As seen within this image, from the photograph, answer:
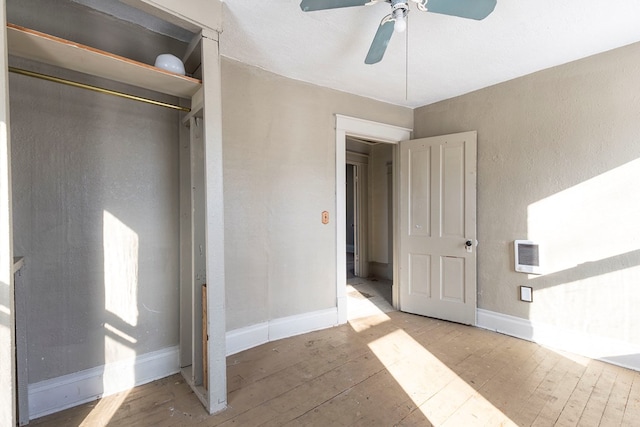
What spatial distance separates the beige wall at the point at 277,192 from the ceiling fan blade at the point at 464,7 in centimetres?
164

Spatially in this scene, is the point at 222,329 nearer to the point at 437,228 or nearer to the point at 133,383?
the point at 133,383

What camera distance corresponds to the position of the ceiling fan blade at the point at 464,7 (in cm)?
146

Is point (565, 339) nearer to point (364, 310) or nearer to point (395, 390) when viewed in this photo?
point (395, 390)

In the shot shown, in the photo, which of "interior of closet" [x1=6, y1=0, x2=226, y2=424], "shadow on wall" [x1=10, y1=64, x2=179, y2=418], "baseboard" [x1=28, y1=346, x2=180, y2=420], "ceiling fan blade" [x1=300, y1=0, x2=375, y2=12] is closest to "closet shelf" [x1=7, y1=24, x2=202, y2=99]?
"interior of closet" [x1=6, y1=0, x2=226, y2=424]

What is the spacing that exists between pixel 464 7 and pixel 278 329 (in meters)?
2.76

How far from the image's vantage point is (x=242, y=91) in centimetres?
260

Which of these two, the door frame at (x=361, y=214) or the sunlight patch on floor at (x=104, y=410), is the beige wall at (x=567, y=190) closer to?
the door frame at (x=361, y=214)

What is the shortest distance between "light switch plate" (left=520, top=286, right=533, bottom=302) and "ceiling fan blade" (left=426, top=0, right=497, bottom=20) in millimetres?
2460

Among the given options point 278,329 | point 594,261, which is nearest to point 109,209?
point 278,329

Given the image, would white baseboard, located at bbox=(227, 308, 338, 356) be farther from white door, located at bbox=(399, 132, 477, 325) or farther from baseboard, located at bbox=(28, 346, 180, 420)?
white door, located at bbox=(399, 132, 477, 325)

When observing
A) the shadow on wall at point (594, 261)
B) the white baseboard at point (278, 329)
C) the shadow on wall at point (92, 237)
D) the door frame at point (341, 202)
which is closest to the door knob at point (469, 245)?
the shadow on wall at point (594, 261)

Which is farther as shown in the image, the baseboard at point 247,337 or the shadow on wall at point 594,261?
the baseboard at point 247,337

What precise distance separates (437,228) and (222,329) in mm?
2532

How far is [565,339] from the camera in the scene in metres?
2.63
